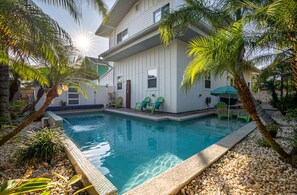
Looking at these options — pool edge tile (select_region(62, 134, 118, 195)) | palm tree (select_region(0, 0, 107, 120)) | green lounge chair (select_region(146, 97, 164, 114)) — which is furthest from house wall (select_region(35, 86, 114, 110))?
palm tree (select_region(0, 0, 107, 120))

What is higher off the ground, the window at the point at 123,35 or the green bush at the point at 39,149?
the window at the point at 123,35

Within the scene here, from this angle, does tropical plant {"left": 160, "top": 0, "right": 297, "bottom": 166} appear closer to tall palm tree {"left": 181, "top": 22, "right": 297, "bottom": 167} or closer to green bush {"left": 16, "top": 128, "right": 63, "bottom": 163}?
tall palm tree {"left": 181, "top": 22, "right": 297, "bottom": 167}

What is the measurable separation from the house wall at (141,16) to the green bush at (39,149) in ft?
31.3

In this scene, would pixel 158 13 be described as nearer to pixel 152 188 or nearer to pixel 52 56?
pixel 52 56

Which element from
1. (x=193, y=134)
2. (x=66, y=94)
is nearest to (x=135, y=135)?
(x=193, y=134)

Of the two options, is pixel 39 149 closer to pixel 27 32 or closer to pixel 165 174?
pixel 27 32

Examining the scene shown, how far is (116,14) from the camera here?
13.6 m

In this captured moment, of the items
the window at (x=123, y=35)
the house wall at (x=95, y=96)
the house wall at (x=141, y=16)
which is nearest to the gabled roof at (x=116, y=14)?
the house wall at (x=141, y=16)

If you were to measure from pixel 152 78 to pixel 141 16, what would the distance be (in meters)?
5.08

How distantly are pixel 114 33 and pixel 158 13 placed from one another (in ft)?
21.4

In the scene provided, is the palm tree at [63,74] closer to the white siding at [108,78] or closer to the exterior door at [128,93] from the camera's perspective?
the exterior door at [128,93]

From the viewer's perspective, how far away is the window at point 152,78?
1103 cm

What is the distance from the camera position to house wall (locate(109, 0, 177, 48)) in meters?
10.6

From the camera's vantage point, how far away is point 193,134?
625cm
